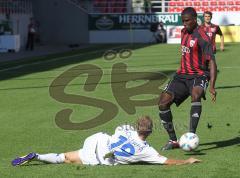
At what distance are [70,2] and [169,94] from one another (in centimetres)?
4747

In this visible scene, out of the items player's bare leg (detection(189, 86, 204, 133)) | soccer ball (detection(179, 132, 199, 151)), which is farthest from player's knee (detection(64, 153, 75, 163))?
player's bare leg (detection(189, 86, 204, 133))

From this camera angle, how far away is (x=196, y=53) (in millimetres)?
10484

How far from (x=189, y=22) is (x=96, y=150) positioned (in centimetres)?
248

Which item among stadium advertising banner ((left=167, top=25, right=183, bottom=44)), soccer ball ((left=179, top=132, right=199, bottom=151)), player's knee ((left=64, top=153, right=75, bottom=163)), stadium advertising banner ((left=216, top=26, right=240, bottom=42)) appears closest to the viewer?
player's knee ((left=64, top=153, right=75, bottom=163))

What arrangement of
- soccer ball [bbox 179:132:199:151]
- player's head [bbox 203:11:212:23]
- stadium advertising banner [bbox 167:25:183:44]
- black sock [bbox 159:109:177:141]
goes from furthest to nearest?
stadium advertising banner [bbox 167:25:183:44] → player's head [bbox 203:11:212:23] → black sock [bbox 159:109:177:141] → soccer ball [bbox 179:132:199:151]

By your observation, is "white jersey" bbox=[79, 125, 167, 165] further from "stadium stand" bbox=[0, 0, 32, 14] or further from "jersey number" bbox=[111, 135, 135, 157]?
"stadium stand" bbox=[0, 0, 32, 14]

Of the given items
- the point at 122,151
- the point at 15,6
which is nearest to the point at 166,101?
the point at 122,151

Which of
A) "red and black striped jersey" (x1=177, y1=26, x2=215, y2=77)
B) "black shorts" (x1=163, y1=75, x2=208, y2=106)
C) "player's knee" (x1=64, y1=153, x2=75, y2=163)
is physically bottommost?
"player's knee" (x1=64, y1=153, x2=75, y2=163)

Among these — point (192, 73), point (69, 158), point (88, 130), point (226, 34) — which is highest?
point (192, 73)

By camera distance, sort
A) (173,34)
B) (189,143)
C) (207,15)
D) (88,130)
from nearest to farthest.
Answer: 1. (189,143)
2. (88,130)
3. (207,15)
4. (173,34)

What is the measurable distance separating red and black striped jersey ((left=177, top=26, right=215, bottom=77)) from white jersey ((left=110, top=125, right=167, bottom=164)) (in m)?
1.91

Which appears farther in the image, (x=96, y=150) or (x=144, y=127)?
(x=96, y=150)

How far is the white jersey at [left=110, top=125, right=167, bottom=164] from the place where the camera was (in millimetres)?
8977

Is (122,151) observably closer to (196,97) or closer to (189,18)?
(196,97)
